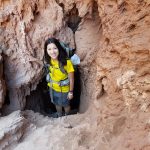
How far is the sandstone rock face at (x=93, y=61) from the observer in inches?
81.0

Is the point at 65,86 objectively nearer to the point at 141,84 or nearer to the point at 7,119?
the point at 7,119

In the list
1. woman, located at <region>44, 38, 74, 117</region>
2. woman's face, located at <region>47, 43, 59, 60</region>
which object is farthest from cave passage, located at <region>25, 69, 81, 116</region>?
woman's face, located at <region>47, 43, 59, 60</region>

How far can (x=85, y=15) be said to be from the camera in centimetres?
358

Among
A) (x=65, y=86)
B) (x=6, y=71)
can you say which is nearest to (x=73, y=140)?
(x=65, y=86)

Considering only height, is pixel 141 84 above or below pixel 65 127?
above

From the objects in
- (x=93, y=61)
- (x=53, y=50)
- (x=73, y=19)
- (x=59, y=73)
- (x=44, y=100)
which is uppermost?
(x=73, y=19)

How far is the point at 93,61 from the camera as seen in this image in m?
3.67

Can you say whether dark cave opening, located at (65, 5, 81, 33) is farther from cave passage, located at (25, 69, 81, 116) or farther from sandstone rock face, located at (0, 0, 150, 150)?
cave passage, located at (25, 69, 81, 116)

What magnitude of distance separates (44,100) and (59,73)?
0.91m

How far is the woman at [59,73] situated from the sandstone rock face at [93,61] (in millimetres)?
275

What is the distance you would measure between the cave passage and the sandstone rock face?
0.55 feet

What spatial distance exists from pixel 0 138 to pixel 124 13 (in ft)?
5.41

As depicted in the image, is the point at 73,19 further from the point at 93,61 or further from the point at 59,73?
the point at 59,73

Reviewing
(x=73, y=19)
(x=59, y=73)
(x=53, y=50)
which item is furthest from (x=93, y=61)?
(x=73, y=19)
